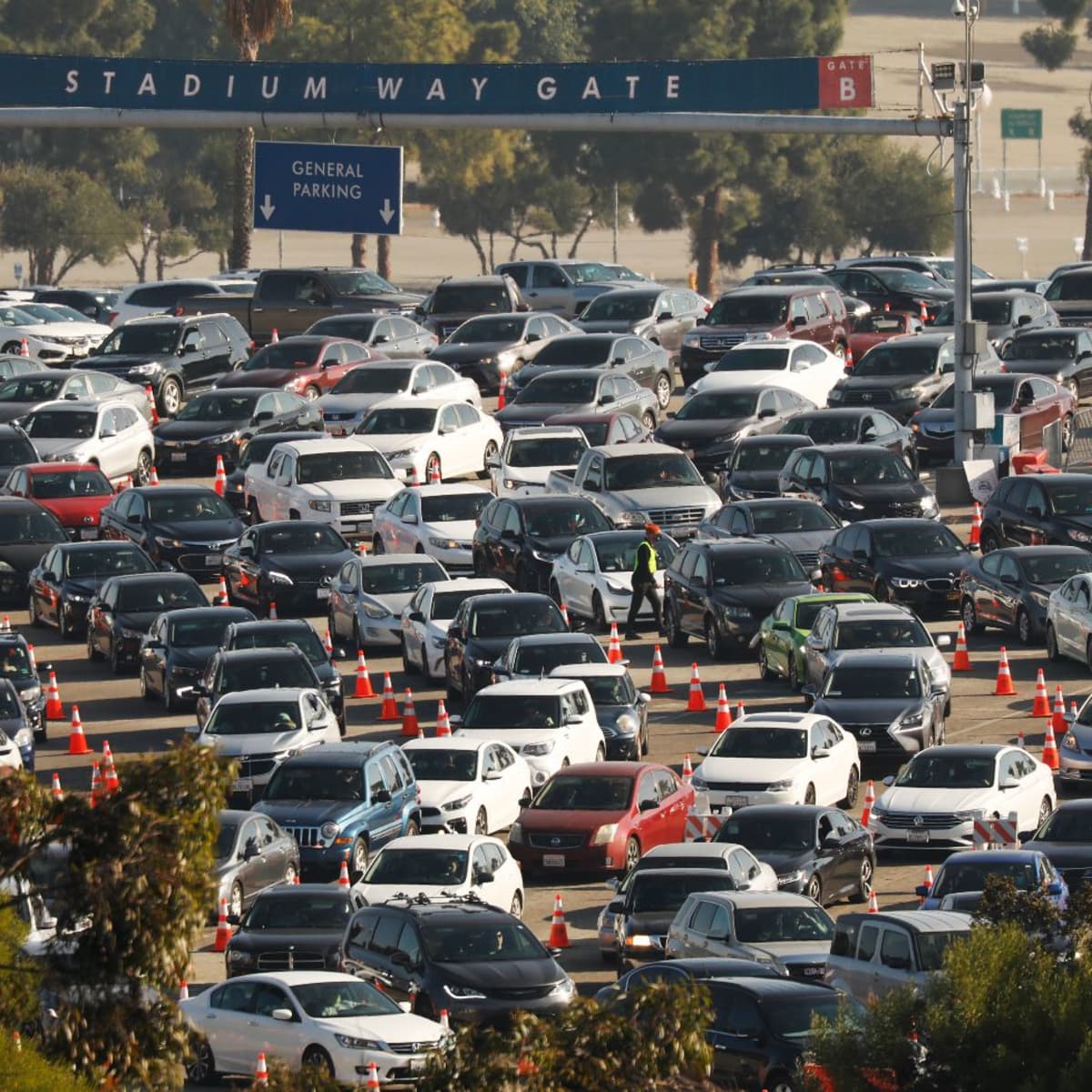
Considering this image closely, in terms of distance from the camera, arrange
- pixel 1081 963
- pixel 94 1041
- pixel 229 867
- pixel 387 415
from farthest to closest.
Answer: pixel 387 415 < pixel 229 867 < pixel 1081 963 < pixel 94 1041

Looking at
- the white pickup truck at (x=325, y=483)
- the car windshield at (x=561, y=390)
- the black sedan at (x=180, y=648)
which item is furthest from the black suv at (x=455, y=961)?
the car windshield at (x=561, y=390)

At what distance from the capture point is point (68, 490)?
140 ft

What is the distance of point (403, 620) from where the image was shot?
1415 inches

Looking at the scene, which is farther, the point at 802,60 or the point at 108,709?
the point at 802,60

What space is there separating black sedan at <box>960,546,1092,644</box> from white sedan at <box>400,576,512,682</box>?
588 cm

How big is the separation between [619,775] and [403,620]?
8511 mm

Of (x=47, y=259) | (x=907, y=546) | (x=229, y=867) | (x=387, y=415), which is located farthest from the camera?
(x=47, y=259)

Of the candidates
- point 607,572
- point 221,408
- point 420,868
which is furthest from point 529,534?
point 420,868

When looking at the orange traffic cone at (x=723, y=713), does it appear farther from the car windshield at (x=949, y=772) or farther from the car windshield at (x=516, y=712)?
the car windshield at (x=949, y=772)

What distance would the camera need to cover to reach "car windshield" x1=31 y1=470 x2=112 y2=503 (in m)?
42.5

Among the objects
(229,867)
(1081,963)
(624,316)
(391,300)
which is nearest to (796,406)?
(624,316)

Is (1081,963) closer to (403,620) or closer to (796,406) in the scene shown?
(403,620)

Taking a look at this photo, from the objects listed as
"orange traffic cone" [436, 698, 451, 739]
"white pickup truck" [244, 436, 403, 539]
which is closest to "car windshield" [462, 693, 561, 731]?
"orange traffic cone" [436, 698, 451, 739]

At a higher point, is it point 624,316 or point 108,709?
point 624,316
